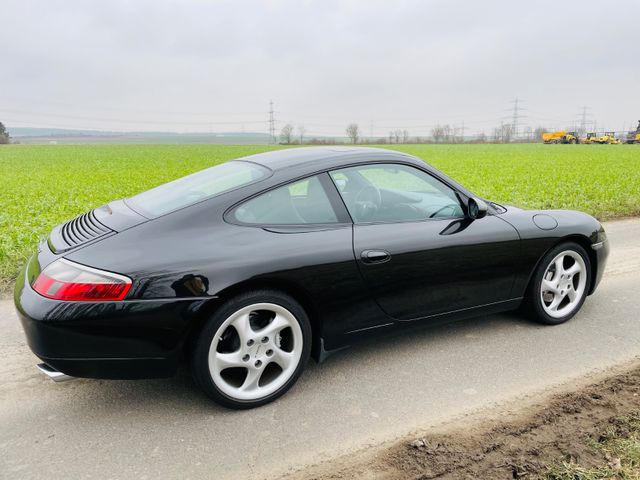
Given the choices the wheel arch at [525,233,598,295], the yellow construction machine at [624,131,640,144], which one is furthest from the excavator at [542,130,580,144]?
the wheel arch at [525,233,598,295]

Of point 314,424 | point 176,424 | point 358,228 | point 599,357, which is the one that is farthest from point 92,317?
point 599,357

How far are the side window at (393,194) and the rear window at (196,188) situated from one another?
559 mm

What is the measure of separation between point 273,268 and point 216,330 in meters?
0.43

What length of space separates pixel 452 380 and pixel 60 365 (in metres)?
2.19

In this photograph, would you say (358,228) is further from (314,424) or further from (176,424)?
(176,424)

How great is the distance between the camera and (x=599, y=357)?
3.33 meters

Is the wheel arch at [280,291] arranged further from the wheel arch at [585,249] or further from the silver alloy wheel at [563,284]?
the silver alloy wheel at [563,284]

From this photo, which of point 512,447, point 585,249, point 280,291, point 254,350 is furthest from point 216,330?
point 585,249

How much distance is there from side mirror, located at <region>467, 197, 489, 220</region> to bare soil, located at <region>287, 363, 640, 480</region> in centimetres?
123

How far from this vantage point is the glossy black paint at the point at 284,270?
7.86ft

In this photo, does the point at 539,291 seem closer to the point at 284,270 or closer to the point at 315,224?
the point at 315,224

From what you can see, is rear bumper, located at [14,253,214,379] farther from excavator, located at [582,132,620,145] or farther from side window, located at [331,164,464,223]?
excavator, located at [582,132,620,145]

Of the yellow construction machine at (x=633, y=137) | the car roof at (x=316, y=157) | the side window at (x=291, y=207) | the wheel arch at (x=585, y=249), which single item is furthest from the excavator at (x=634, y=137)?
the side window at (x=291, y=207)

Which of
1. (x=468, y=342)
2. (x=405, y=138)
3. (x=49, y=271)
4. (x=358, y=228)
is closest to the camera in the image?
(x=49, y=271)
